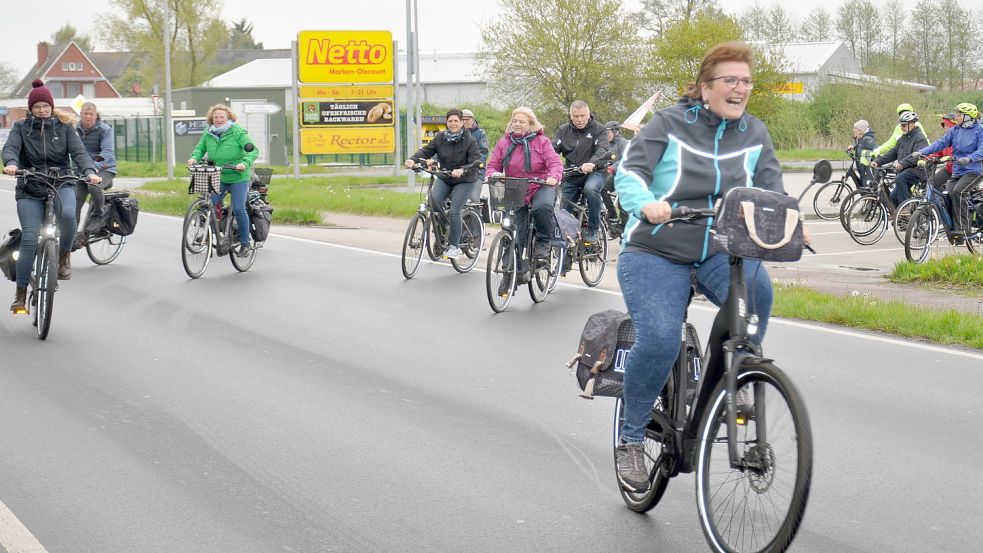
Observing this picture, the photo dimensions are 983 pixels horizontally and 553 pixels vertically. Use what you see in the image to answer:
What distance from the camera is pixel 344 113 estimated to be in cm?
3538

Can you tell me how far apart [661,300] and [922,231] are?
37.9 ft

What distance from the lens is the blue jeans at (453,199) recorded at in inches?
559

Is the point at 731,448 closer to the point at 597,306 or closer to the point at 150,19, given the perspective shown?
the point at 597,306

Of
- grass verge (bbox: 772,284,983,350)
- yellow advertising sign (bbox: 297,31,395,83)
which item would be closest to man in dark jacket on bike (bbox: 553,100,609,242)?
grass verge (bbox: 772,284,983,350)

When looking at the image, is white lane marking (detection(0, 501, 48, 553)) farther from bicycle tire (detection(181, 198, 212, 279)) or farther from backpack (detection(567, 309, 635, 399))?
bicycle tire (detection(181, 198, 212, 279))

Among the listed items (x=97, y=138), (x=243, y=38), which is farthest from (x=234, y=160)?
(x=243, y=38)

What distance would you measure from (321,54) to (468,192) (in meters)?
22.1

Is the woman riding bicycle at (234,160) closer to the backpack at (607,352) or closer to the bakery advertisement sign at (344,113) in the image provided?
the backpack at (607,352)

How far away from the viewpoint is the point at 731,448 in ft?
14.2

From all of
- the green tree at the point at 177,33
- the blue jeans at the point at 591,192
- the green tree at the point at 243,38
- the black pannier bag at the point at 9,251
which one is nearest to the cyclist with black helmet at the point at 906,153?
the blue jeans at the point at 591,192

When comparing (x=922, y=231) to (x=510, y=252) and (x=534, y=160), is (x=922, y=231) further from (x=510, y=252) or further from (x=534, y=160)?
(x=510, y=252)

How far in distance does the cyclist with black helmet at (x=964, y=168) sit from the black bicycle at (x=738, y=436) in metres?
11.8

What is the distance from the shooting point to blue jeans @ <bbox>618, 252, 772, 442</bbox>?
4.62 m

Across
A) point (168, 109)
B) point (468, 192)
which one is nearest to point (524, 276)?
point (468, 192)
